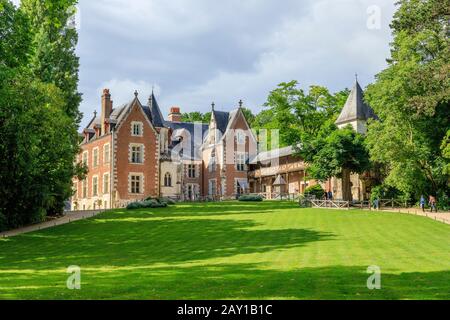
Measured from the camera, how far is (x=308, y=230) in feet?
86.9

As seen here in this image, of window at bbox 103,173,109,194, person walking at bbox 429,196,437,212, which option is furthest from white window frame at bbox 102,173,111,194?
person walking at bbox 429,196,437,212

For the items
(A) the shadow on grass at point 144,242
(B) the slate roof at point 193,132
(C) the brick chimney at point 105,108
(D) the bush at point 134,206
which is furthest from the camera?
(B) the slate roof at point 193,132

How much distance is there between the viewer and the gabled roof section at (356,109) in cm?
5662

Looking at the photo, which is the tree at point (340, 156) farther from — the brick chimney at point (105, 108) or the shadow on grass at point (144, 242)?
the brick chimney at point (105, 108)

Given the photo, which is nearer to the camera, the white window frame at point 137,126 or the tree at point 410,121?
the tree at point 410,121

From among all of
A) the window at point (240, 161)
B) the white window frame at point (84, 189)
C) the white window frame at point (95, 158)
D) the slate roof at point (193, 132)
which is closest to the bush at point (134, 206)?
the white window frame at point (95, 158)

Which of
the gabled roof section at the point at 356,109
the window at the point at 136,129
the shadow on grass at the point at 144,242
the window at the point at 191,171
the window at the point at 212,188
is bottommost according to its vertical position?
the shadow on grass at the point at 144,242

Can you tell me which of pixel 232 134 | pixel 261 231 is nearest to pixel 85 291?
pixel 261 231

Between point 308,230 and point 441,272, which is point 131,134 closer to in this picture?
point 308,230

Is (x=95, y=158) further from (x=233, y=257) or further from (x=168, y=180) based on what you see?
(x=233, y=257)

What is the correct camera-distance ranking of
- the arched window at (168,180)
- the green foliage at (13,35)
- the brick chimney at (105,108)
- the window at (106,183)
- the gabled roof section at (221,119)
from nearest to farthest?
the green foliage at (13,35) → the window at (106,183) → the brick chimney at (105,108) → the arched window at (168,180) → the gabled roof section at (221,119)

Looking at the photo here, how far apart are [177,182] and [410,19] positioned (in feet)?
108

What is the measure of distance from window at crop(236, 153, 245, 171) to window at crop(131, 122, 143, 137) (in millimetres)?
15835
